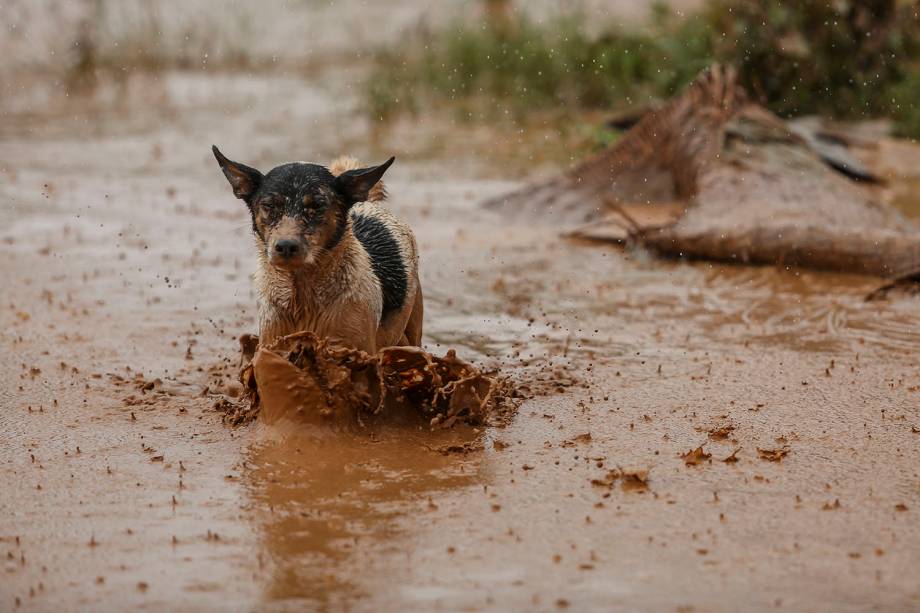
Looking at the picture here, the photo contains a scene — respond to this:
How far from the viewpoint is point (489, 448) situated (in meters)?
5.96

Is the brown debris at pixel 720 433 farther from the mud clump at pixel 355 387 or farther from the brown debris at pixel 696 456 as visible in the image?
the mud clump at pixel 355 387

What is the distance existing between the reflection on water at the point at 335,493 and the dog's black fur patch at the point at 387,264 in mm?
761

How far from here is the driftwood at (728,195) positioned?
31.3 ft

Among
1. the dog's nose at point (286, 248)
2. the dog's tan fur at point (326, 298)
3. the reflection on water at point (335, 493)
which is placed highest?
the dog's nose at point (286, 248)

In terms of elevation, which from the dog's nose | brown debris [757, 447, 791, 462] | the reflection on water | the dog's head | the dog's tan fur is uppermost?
the dog's head

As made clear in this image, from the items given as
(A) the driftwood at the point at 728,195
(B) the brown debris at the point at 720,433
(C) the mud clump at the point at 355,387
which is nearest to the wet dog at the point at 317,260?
(C) the mud clump at the point at 355,387

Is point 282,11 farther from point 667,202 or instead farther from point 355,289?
point 355,289

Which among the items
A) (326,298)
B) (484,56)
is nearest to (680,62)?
(484,56)

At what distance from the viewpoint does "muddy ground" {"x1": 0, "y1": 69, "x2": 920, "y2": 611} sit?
14.9 feet

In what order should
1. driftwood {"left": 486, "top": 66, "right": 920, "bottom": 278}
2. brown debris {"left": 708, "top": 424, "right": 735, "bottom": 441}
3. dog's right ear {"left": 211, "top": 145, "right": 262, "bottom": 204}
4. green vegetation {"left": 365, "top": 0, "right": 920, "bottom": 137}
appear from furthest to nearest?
green vegetation {"left": 365, "top": 0, "right": 920, "bottom": 137} → driftwood {"left": 486, "top": 66, "right": 920, "bottom": 278} → brown debris {"left": 708, "top": 424, "right": 735, "bottom": 441} → dog's right ear {"left": 211, "top": 145, "right": 262, "bottom": 204}

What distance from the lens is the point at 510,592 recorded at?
442cm

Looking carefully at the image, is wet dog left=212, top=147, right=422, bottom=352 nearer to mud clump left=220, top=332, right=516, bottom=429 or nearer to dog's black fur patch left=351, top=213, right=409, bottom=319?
dog's black fur patch left=351, top=213, right=409, bottom=319

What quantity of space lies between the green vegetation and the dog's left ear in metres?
8.91

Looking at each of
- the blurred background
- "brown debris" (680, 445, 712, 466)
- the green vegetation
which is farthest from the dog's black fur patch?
the green vegetation
